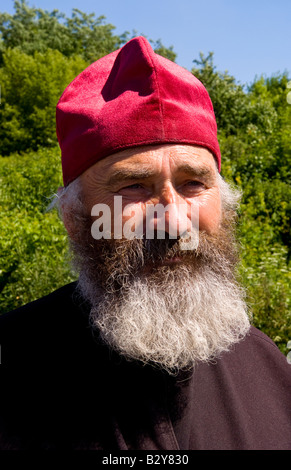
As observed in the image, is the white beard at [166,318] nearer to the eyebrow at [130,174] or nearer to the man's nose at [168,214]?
the man's nose at [168,214]

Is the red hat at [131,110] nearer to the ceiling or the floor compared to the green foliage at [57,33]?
nearer to the floor

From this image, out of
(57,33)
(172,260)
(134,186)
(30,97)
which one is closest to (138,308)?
(172,260)

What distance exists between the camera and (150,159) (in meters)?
1.75

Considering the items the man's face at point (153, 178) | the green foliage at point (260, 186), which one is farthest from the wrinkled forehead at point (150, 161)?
the green foliage at point (260, 186)

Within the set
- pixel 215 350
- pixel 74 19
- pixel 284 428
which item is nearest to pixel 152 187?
pixel 215 350

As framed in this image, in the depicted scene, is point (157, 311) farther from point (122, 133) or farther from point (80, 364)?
point (122, 133)

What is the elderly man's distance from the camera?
5.40 feet

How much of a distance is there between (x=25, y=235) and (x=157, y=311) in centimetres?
462

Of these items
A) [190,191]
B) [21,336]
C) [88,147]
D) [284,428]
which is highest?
[88,147]

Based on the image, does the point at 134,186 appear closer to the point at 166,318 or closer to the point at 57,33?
the point at 166,318

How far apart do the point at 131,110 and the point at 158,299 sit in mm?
761

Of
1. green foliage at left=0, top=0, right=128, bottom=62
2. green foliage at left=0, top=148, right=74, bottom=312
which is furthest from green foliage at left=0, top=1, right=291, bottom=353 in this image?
green foliage at left=0, top=0, right=128, bottom=62

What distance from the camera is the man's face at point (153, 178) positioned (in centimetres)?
175

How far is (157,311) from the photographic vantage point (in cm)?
178
